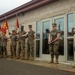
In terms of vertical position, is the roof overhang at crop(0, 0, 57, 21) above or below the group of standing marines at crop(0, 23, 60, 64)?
above

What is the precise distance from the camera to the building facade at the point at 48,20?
14.1 m

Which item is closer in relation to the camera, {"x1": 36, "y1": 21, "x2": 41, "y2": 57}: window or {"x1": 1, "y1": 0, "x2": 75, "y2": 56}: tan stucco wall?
→ {"x1": 1, "y1": 0, "x2": 75, "y2": 56}: tan stucco wall

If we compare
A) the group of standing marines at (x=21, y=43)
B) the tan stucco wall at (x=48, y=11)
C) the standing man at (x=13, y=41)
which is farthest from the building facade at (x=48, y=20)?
the standing man at (x=13, y=41)

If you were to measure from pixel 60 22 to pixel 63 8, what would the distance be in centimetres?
79

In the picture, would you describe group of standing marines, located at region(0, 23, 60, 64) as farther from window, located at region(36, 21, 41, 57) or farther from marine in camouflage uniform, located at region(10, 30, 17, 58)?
window, located at region(36, 21, 41, 57)

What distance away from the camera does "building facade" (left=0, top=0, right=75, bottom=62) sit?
1405cm

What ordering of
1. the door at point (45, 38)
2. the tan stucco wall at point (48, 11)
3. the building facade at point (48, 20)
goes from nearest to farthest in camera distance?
the building facade at point (48, 20) → the tan stucco wall at point (48, 11) → the door at point (45, 38)

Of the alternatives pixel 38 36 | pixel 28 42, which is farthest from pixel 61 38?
pixel 38 36

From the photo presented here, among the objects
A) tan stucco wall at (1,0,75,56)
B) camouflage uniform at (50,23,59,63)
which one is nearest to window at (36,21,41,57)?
tan stucco wall at (1,0,75,56)

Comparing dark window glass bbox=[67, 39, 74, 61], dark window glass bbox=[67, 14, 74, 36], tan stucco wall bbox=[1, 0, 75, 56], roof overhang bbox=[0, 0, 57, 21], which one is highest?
roof overhang bbox=[0, 0, 57, 21]

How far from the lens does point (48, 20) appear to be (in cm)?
1628

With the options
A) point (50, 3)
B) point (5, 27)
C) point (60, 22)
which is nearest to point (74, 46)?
point (60, 22)

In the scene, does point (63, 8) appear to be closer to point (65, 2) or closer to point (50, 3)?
point (65, 2)

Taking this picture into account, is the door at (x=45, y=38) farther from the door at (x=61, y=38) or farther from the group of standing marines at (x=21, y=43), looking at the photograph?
the door at (x=61, y=38)
